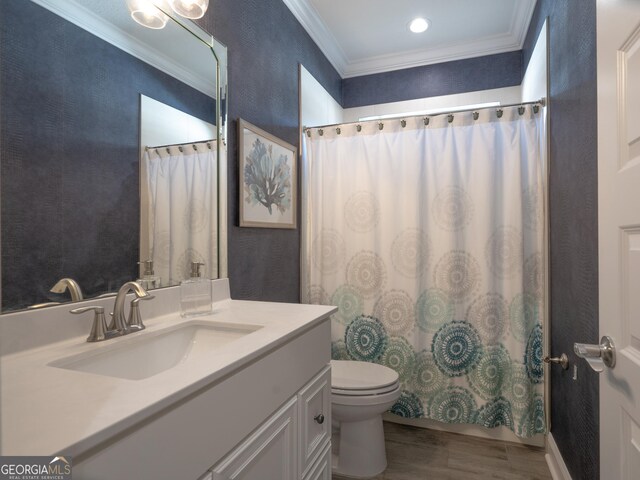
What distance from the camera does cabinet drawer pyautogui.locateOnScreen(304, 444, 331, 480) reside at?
1.12 metres

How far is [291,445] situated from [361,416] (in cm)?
81

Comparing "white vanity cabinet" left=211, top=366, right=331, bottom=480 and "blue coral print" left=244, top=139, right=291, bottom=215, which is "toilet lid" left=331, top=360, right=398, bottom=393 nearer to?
"white vanity cabinet" left=211, top=366, right=331, bottom=480

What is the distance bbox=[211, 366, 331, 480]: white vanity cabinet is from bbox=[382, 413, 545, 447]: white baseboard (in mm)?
1095

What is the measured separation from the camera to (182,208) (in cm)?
132

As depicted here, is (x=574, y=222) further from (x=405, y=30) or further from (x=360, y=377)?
(x=405, y=30)

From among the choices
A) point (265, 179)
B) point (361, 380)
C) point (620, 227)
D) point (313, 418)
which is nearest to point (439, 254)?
point (361, 380)

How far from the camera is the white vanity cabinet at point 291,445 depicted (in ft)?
2.55

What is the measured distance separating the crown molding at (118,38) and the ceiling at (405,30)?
1.12m

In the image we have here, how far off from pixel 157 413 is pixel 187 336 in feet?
1.83

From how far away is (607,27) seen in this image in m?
0.74

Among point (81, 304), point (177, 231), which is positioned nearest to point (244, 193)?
point (177, 231)

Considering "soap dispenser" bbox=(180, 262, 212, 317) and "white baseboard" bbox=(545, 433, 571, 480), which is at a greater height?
"soap dispenser" bbox=(180, 262, 212, 317)

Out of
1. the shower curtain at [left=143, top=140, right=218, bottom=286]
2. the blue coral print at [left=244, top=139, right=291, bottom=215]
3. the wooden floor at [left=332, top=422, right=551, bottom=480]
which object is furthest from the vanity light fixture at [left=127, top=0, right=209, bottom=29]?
the wooden floor at [left=332, top=422, right=551, bottom=480]

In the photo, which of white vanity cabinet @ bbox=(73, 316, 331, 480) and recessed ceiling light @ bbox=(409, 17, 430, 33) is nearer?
white vanity cabinet @ bbox=(73, 316, 331, 480)
